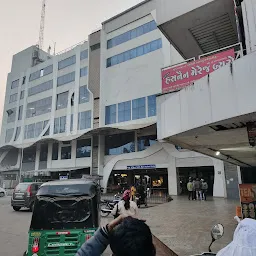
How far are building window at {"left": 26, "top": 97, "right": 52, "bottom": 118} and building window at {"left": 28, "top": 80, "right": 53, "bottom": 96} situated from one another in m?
1.95

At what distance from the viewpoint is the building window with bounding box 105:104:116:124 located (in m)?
31.9

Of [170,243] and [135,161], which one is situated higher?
[135,161]

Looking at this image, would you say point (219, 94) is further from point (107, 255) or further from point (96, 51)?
point (96, 51)

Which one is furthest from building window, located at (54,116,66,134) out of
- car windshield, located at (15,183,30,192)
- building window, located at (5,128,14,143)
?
car windshield, located at (15,183,30,192)

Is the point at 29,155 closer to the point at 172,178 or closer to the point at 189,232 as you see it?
the point at 172,178

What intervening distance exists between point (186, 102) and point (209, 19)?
6245 millimetres

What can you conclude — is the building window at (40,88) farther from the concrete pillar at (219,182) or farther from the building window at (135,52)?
the concrete pillar at (219,182)

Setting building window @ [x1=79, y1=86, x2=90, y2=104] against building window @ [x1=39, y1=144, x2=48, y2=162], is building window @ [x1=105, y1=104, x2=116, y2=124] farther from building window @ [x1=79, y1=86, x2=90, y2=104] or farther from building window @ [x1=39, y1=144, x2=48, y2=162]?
building window @ [x1=39, y1=144, x2=48, y2=162]

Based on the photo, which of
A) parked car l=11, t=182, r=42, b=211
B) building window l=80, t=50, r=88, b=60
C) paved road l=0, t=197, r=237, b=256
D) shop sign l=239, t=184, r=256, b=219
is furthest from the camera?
building window l=80, t=50, r=88, b=60

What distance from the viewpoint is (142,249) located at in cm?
144

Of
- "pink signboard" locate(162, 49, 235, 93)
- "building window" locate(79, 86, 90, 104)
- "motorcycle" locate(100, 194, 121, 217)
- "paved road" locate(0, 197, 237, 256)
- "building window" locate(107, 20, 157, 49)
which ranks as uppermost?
"building window" locate(107, 20, 157, 49)

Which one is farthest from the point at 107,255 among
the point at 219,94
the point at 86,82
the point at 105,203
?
the point at 86,82

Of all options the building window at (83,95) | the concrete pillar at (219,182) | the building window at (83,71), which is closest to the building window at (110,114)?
the building window at (83,95)

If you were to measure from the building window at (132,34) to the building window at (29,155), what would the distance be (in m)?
21.8
